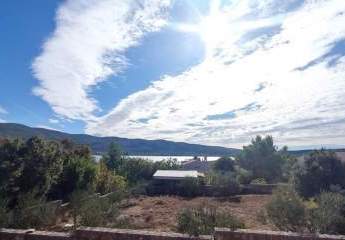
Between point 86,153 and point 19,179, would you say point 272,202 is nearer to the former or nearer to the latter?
point 19,179

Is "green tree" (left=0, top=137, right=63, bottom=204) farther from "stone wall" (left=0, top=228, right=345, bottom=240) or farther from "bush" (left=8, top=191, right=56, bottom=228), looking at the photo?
"stone wall" (left=0, top=228, right=345, bottom=240)

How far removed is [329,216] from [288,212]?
111 cm

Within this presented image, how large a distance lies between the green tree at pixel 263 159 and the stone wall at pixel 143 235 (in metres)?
25.1

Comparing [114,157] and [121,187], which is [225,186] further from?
[114,157]

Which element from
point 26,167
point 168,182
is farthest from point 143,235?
point 168,182

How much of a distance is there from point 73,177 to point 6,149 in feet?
15.2

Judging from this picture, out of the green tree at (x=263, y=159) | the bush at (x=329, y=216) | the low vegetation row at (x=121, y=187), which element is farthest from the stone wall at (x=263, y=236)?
the green tree at (x=263, y=159)

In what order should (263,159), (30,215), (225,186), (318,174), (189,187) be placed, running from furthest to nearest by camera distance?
1. (263,159)
2. (189,187)
3. (225,186)
4. (318,174)
5. (30,215)

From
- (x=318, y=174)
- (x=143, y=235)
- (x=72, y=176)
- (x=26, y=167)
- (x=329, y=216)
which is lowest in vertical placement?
(x=143, y=235)

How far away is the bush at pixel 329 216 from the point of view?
7.76m

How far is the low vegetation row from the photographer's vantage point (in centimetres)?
828

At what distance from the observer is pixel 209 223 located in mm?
7691

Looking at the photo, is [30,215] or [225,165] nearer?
[30,215]

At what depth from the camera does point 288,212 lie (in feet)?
29.2
